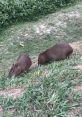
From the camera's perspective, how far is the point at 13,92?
609cm

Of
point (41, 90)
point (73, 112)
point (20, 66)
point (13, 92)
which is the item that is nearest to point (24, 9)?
point (20, 66)

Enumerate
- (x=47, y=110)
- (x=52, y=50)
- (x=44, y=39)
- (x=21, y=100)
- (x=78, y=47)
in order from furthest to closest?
1. (x=44, y=39)
2. (x=78, y=47)
3. (x=52, y=50)
4. (x=21, y=100)
5. (x=47, y=110)

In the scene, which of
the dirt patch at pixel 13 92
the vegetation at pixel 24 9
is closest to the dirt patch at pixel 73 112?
the dirt patch at pixel 13 92

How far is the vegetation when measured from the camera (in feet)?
40.6

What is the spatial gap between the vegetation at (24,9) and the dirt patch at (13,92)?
243 inches

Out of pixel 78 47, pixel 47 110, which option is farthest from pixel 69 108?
pixel 78 47

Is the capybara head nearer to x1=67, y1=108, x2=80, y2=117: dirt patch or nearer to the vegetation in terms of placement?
the vegetation

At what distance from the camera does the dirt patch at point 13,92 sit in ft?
19.0

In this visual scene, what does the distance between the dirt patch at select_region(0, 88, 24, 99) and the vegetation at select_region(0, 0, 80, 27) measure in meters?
6.17

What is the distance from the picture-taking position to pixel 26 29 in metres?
12.2

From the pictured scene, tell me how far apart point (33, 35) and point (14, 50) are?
95 cm

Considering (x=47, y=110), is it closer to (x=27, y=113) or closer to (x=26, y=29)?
(x=27, y=113)

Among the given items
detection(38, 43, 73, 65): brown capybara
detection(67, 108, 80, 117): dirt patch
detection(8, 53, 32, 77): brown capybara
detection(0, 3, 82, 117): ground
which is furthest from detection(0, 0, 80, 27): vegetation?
detection(67, 108, 80, 117): dirt patch

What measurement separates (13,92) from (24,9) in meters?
7.07
